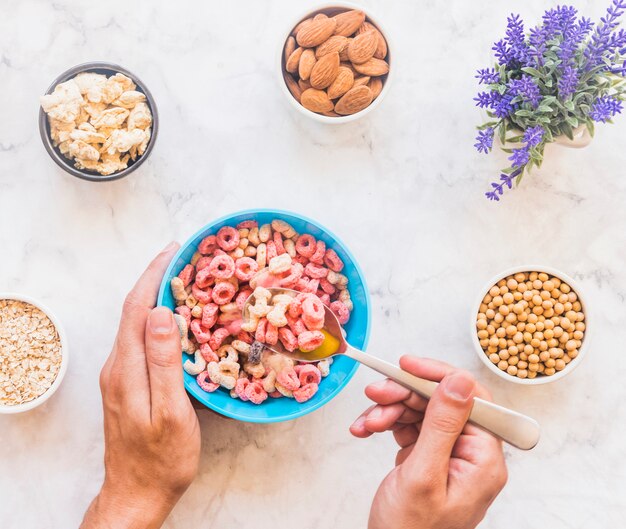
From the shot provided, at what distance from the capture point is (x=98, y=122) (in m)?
1.38

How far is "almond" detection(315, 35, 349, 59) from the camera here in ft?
4.49

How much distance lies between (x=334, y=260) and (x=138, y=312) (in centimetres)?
39

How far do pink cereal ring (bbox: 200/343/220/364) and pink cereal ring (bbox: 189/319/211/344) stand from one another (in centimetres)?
1

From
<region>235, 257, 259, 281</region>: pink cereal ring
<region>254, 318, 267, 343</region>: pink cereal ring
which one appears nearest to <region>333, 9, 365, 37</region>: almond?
<region>235, 257, 259, 281</region>: pink cereal ring

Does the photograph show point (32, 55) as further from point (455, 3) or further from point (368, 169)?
point (455, 3)

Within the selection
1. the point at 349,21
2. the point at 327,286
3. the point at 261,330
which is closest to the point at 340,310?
the point at 327,286

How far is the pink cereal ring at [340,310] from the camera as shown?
136cm

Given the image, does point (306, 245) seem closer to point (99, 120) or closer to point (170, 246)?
point (170, 246)

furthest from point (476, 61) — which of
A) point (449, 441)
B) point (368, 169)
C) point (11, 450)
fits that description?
point (11, 450)

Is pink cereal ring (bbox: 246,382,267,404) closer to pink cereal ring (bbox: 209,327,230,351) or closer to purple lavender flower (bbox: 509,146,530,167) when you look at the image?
pink cereal ring (bbox: 209,327,230,351)

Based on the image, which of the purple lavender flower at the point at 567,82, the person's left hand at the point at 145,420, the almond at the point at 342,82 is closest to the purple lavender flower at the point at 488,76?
the purple lavender flower at the point at 567,82

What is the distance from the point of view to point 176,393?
1237 millimetres

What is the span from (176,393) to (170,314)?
0.14m

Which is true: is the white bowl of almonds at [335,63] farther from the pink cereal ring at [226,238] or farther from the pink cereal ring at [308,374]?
the pink cereal ring at [308,374]
